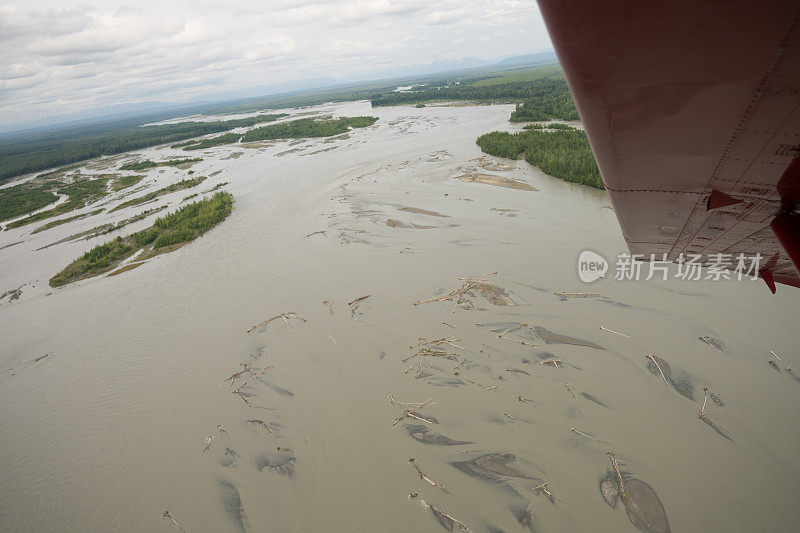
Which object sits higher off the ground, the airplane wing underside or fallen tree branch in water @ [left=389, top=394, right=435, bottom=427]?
the airplane wing underside

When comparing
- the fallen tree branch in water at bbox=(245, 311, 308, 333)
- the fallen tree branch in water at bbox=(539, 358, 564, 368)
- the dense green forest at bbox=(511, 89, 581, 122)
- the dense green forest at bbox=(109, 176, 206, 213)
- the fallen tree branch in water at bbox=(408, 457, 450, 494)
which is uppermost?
the dense green forest at bbox=(511, 89, 581, 122)

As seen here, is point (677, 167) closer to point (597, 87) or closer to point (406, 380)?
point (597, 87)

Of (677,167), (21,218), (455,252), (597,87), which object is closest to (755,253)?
(677,167)

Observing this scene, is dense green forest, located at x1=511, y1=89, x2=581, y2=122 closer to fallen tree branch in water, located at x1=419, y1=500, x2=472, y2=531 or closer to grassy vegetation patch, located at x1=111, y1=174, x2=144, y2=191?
fallen tree branch in water, located at x1=419, y1=500, x2=472, y2=531

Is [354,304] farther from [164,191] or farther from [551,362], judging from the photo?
[164,191]

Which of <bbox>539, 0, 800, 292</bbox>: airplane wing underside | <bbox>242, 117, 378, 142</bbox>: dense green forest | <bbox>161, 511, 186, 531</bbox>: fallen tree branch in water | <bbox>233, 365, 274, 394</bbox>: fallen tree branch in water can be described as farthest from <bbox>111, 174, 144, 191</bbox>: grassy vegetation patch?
<bbox>539, 0, 800, 292</bbox>: airplane wing underside

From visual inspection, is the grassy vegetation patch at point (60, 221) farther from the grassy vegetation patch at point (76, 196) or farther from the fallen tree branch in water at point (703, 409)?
the fallen tree branch in water at point (703, 409)

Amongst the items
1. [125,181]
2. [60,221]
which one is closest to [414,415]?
[60,221]
